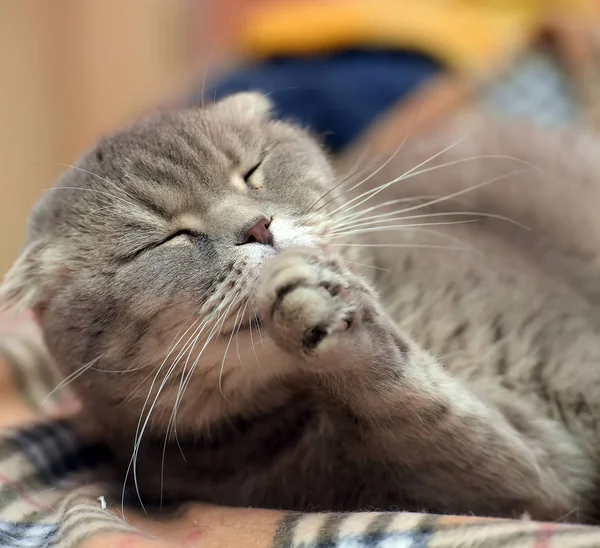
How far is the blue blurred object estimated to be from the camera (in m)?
2.25

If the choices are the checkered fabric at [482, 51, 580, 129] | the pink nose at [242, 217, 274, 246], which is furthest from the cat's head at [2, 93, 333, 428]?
the checkered fabric at [482, 51, 580, 129]

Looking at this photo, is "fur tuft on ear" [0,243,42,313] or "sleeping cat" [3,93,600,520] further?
"fur tuft on ear" [0,243,42,313]

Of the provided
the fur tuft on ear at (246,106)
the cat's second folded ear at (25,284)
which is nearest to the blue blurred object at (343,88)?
the fur tuft on ear at (246,106)

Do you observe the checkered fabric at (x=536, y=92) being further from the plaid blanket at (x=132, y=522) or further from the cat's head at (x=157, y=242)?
the plaid blanket at (x=132, y=522)

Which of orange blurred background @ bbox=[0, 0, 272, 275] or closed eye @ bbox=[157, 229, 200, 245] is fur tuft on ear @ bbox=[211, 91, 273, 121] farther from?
orange blurred background @ bbox=[0, 0, 272, 275]

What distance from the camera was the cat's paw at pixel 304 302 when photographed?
2.50ft

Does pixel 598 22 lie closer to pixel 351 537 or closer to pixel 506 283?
pixel 506 283

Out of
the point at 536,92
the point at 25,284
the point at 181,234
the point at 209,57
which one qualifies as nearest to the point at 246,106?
the point at 181,234

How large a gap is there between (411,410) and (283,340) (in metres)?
0.25

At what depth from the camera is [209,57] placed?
128 inches

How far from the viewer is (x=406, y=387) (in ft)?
2.98

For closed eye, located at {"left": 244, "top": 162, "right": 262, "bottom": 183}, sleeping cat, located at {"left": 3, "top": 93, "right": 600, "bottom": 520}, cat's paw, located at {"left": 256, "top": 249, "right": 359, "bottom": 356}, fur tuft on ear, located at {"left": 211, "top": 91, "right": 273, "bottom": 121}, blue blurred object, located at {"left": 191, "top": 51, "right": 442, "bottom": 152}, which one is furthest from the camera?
blue blurred object, located at {"left": 191, "top": 51, "right": 442, "bottom": 152}

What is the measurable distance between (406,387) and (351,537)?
210 millimetres

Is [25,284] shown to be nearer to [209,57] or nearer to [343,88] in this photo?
[343,88]
